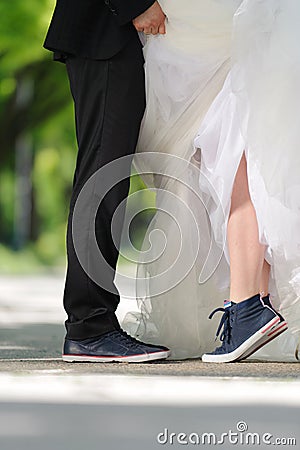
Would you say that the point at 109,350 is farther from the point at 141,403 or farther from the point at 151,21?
the point at 151,21

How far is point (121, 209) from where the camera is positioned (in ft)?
16.0

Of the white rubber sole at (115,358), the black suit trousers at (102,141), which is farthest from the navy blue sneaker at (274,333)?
the black suit trousers at (102,141)

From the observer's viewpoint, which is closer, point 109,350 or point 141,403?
point 141,403

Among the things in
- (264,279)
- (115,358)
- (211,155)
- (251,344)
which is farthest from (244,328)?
(211,155)

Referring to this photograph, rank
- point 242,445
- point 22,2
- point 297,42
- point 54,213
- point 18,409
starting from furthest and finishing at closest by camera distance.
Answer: point 54,213, point 22,2, point 297,42, point 18,409, point 242,445

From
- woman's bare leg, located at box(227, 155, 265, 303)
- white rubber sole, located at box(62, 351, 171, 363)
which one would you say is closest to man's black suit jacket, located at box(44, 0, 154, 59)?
woman's bare leg, located at box(227, 155, 265, 303)

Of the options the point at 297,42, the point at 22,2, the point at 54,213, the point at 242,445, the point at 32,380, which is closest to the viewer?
the point at 242,445

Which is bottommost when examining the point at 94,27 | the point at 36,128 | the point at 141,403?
the point at 36,128

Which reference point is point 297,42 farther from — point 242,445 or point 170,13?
point 242,445

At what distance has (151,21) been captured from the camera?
15.9ft

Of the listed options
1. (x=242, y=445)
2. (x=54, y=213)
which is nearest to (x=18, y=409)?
(x=242, y=445)

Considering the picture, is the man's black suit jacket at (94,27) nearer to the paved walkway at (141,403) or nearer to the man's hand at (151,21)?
the man's hand at (151,21)

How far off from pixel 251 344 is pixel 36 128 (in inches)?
651

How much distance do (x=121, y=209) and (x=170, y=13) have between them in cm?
80
